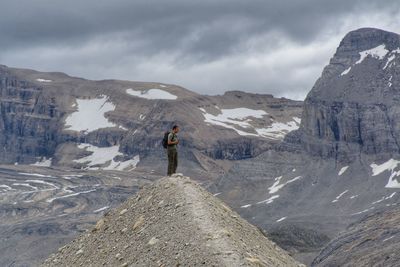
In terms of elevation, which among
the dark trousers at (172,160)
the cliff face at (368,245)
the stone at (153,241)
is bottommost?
the cliff face at (368,245)

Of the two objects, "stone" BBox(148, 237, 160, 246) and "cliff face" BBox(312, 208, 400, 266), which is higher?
"stone" BBox(148, 237, 160, 246)

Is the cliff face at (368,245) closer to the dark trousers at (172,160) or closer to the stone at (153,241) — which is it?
the dark trousers at (172,160)

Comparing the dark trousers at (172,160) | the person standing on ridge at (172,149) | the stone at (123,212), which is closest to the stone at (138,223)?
the stone at (123,212)

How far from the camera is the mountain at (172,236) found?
72.1ft

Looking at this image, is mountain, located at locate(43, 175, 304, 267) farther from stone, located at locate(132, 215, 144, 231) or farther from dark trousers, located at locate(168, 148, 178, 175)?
dark trousers, located at locate(168, 148, 178, 175)

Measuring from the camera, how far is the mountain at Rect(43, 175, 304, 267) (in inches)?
866

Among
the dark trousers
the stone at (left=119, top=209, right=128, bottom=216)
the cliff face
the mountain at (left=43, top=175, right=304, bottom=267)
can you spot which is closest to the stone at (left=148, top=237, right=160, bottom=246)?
the mountain at (left=43, top=175, right=304, bottom=267)

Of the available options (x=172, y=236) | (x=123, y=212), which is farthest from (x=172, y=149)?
(x=172, y=236)

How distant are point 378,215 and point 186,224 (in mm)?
178078

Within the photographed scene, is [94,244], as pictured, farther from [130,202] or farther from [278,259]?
[278,259]

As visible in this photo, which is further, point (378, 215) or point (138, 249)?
point (378, 215)

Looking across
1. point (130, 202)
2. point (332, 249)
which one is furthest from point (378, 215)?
point (130, 202)

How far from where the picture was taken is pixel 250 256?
22.1 meters

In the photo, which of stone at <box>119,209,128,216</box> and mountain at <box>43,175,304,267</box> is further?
stone at <box>119,209,128,216</box>
